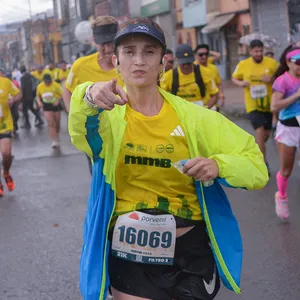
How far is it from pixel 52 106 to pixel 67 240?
884cm

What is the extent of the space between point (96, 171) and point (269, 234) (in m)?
3.74

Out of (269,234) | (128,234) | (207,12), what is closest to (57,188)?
(269,234)

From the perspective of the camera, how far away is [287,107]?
257 inches

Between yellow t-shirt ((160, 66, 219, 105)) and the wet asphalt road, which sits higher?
yellow t-shirt ((160, 66, 219, 105))

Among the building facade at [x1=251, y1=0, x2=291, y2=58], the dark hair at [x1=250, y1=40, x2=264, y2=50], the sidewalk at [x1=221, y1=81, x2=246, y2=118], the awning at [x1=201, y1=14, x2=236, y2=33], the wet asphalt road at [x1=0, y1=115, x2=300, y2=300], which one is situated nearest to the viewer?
the wet asphalt road at [x1=0, y1=115, x2=300, y2=300]

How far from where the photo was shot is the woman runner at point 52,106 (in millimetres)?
14867

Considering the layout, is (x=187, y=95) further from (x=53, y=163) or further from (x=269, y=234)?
(x=53, y=163)

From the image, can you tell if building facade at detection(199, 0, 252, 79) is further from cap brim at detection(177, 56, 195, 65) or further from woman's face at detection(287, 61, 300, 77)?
woman's face at detection(287, 61, 300, 77)

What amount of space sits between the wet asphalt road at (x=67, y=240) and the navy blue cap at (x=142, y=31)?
2.52m

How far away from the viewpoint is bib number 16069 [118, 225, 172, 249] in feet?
9.71

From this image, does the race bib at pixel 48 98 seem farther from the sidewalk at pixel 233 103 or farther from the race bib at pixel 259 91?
the race bib at pixel 259 91

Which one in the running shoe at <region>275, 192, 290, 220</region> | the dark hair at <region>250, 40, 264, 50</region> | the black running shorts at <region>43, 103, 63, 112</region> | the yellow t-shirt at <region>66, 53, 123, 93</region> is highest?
the dark hair at <region>250, 40, 264, 50</region>

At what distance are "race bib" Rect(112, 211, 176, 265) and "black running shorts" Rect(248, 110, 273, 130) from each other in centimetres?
661

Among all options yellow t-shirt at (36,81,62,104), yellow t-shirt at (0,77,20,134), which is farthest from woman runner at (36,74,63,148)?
yellow t-shirt at (0,77,20,134)
